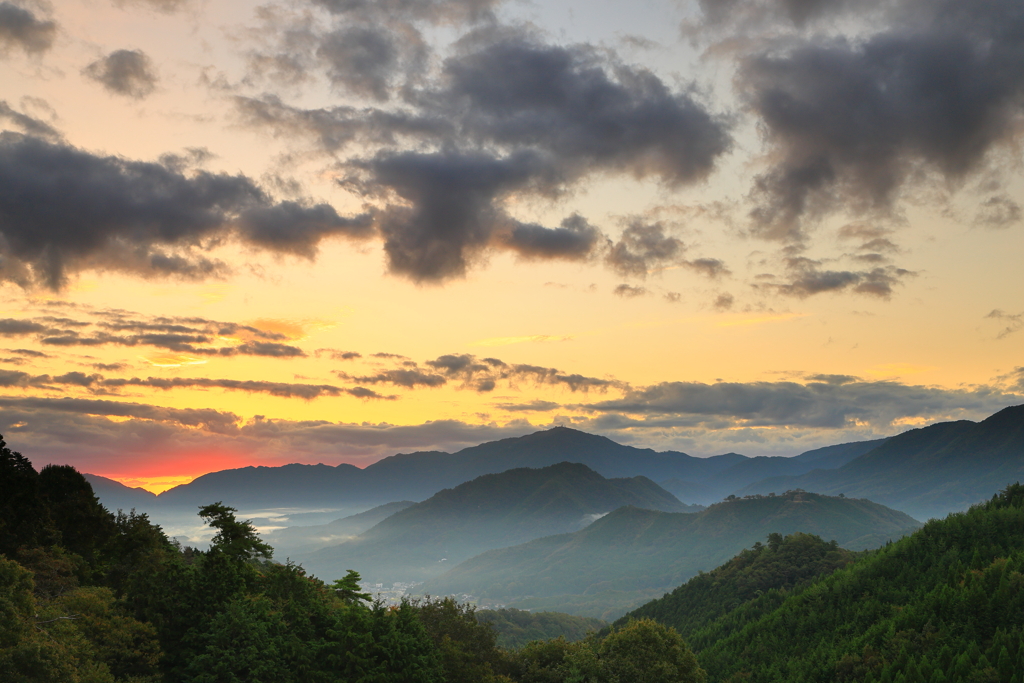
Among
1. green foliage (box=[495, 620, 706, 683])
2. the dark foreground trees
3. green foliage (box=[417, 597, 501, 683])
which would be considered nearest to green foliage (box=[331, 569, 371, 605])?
the dark foreground trees

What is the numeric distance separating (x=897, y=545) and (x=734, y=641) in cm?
4910

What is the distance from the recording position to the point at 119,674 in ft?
192

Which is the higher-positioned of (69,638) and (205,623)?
(69,638)

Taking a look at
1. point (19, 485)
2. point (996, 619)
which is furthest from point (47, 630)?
point (996, 619)

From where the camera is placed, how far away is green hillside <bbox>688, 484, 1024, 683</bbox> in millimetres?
105125

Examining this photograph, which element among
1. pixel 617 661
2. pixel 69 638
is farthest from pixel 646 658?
pixel 69 638

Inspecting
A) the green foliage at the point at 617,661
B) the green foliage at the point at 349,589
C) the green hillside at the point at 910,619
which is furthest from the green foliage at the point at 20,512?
the green hillside at the point at 910,619

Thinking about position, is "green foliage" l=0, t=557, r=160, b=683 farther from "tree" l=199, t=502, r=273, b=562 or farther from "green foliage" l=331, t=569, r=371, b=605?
"green foliage" l=331, t=569, r=371, b=605

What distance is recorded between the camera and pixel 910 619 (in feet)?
407

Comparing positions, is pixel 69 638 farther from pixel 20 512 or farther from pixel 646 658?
pixel 646 658

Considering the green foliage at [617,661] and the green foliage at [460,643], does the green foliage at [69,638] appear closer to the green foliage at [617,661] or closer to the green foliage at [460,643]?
the green foliage at [460,643]

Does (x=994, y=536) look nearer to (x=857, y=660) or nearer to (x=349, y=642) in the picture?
(x=857, y=660)

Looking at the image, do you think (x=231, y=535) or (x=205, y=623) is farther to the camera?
(x=231, y=535)

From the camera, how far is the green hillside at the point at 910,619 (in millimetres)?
105125
